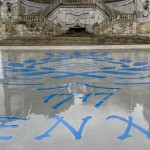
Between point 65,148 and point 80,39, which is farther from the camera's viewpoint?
point 80,39

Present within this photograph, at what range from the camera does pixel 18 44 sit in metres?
23.6

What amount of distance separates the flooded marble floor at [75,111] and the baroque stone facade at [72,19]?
17290mm

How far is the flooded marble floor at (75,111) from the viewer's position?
413cm

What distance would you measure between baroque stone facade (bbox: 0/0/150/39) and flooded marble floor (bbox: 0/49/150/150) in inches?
681

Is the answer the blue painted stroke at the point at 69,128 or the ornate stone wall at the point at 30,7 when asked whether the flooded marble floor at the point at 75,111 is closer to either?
the blue painted stroke at the point at 69,128

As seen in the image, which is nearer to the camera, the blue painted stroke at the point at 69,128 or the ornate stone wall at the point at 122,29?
the blue painted stroke at the point at 69,128

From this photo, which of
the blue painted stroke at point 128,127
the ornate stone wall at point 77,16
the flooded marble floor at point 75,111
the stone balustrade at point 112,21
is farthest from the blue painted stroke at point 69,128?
the ornate stone wall at point 77,16

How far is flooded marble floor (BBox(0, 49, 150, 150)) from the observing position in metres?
4.13

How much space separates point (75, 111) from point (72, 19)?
25510 mm

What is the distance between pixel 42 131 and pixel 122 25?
23.4 meters

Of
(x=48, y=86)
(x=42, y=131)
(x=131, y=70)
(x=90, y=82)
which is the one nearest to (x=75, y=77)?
(x=90, y=82)

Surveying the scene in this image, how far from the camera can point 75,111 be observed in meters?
5.60

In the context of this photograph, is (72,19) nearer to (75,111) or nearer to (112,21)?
(112,21)

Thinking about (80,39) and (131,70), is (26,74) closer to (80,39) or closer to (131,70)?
(131,70)
